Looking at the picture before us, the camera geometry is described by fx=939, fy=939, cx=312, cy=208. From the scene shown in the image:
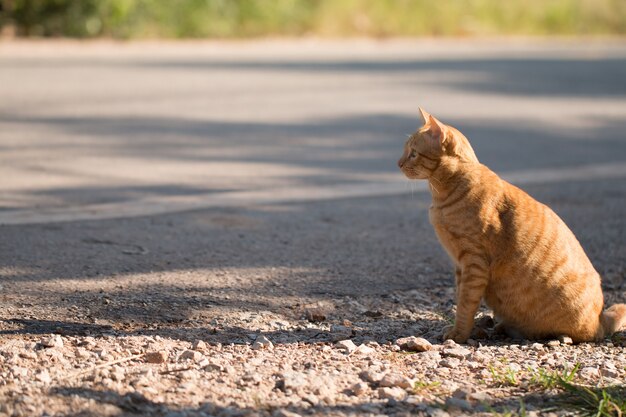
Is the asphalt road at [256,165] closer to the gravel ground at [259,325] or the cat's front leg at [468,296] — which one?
the gravel ground at [259,325]

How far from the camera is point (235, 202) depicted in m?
7.20

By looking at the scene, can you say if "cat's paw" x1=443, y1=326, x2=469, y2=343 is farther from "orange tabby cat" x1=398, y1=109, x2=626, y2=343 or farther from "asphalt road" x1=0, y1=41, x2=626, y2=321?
"asphalt road" x1=0, y1=41, x2=626, y2=321

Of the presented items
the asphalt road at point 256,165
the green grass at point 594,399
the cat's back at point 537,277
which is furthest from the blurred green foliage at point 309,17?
the green grass at point 594,399

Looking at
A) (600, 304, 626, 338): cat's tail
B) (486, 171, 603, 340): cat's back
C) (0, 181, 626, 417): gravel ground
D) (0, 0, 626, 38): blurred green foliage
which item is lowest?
(0, 181, 626, 417): gravel ground

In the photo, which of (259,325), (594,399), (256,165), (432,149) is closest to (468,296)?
(432,149)

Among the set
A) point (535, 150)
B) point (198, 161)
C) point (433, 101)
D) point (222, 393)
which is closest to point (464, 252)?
point (222, 393)

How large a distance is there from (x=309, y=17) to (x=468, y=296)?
17.5 m

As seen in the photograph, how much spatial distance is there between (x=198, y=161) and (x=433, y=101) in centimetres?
487

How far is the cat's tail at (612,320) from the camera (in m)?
4.76

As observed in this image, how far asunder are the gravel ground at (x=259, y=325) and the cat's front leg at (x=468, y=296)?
10 cm

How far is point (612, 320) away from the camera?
476cm

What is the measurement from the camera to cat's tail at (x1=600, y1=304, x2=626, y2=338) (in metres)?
4.76

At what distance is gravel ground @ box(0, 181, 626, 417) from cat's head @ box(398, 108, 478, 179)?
840 millimetres

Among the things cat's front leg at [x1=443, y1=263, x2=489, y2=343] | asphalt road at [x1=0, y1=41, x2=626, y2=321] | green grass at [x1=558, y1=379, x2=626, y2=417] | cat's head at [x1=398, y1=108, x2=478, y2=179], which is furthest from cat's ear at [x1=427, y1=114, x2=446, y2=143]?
green grass at [x1=558, y1=379, x2=626, y2=417]
